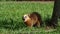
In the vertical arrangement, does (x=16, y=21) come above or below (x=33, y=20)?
below

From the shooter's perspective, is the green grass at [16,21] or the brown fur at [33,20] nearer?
the green grass at [16,21]

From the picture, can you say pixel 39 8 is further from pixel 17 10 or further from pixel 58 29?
pixel 58 29

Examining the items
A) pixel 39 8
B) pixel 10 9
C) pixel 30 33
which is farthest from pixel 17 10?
pixel 30 33

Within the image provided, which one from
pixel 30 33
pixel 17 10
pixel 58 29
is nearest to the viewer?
pixel 30 33

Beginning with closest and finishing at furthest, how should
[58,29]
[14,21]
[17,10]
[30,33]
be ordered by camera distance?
[30,33] < [58,29] < [14,21] < [17,10]

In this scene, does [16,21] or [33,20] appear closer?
[33,20]

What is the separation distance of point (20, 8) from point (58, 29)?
4817 mm

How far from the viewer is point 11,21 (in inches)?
378

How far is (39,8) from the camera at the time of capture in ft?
44.3

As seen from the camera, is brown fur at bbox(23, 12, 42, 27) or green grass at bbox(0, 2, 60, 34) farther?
brown fur at bbox(23, 12, 42, 27)

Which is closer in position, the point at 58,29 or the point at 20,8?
the point at 58,29

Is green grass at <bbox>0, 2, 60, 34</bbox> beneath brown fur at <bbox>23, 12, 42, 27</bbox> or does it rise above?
beneath

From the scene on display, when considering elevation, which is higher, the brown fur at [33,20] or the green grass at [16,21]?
the brown fur at [33,20]

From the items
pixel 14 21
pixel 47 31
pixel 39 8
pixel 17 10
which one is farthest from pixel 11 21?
pixel 39 8
